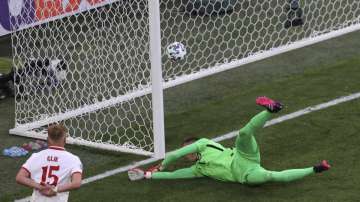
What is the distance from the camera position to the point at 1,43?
12367 millimetres

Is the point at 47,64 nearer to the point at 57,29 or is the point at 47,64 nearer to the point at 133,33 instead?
the point at 57,29

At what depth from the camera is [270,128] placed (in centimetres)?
869

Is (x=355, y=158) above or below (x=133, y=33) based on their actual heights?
below

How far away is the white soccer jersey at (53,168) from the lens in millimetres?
5645

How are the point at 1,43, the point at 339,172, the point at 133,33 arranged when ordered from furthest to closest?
the point at 1,43 < the point at 133,33 < the point at 339,172

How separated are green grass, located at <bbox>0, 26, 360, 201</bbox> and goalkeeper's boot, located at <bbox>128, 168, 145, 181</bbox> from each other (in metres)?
0.07

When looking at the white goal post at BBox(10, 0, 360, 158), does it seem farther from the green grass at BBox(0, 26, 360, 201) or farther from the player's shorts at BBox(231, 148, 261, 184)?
the player's shorts at BBox(231, 148, 261, 184)

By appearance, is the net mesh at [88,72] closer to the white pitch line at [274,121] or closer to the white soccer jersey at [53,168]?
the white pitch line at [274,121]

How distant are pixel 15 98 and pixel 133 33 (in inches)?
62.5

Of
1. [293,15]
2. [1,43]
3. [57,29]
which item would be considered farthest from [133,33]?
[1,43]

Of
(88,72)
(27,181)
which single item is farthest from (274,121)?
(27,181)

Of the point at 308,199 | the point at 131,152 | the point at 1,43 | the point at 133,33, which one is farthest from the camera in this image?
the point at 1,43

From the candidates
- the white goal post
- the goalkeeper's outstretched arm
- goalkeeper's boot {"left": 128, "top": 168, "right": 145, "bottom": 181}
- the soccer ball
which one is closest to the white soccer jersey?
goalkeeper's boot {"left": 128, "top": 168, "right": 145, "bottom": 181}

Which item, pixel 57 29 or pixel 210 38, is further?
pixel 210 38
